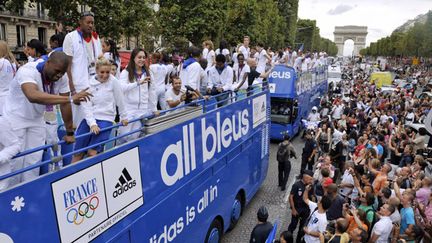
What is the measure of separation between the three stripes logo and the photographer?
2689 millimetres

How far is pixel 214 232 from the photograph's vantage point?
6.71 meters

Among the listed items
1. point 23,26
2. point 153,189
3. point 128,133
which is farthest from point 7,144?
point 23,26

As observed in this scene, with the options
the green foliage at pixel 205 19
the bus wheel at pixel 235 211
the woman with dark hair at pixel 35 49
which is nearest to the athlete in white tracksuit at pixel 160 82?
the woman with dark hair at pixel 35 49

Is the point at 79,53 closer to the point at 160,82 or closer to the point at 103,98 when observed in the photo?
the point at 103,98

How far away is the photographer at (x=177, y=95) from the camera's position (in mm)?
6637

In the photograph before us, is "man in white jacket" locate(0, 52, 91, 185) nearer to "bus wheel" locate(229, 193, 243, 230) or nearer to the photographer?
the photographer

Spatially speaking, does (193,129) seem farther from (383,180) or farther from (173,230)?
(383,180)

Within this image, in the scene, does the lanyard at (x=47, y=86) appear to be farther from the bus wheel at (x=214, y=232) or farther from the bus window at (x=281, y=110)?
the bus window at (x=281, y=110)

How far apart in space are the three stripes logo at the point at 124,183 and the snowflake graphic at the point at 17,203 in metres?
1.12

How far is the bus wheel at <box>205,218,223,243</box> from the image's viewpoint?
6488mm

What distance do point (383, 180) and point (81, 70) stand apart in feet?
21.0

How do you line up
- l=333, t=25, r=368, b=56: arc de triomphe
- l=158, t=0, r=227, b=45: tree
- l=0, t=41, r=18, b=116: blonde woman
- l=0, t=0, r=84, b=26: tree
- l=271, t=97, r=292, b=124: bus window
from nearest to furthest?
l=0, t=41, r=18, b=116: blonde woman
l=271, t=97, r=292, b=124: bus window
l=0, t=0, r=84, b=26: tree
l=158, t=0, r=227, b=45: tree
l=333, t=25, r=368, b=56: arc de triomphe

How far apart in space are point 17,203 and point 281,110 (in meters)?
14.0

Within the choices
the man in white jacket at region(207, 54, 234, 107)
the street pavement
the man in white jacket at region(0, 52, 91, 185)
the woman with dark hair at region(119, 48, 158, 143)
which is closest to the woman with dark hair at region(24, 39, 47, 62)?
the woman with dark hair at region(119, 48, 158, 143)
